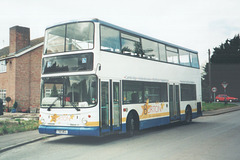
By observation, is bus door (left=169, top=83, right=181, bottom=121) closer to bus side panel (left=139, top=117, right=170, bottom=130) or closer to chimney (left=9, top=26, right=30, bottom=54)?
bus side panel (left=139, top=117, right=170, bottom=130)

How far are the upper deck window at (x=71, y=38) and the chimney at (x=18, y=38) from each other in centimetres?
2181

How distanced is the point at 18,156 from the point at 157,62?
7.95m

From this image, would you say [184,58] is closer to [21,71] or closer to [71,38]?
[71,38]

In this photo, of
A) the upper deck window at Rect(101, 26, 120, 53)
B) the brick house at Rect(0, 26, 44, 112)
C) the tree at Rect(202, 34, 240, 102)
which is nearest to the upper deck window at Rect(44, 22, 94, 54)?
the upper deck window at Rect(101, 26, 120, 53)

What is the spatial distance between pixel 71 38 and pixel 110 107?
281cm

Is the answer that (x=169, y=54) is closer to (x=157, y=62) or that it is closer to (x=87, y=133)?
(x=157, y=62)

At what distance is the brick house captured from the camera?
96.8 feet

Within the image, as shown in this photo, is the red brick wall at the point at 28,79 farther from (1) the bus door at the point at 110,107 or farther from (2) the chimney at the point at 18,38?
(1) the bus door at the point at 110,107

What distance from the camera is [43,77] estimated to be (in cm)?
1030

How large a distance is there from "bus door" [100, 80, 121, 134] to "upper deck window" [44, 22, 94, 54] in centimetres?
153

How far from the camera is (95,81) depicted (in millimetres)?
9500

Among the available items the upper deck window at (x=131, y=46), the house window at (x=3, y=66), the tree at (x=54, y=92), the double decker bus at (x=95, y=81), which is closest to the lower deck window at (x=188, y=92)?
the double decker bus at (x=95, y=81)

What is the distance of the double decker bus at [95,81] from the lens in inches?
373

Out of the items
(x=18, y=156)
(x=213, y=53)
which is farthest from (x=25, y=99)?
(x=213, y=53)
